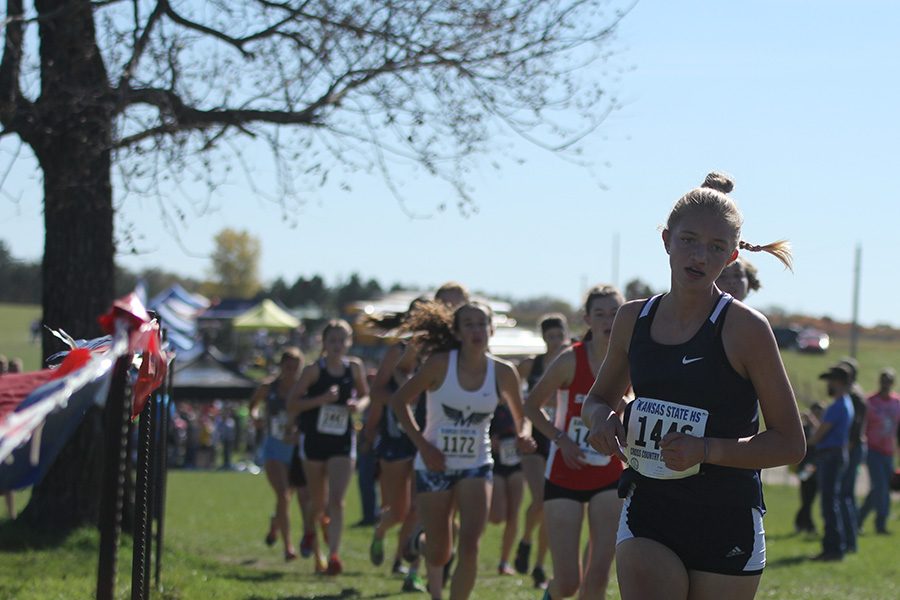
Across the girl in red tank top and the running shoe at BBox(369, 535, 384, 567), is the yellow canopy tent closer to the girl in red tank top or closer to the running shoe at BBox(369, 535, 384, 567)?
the running shoe at BBox(369, 535, 384, 567)

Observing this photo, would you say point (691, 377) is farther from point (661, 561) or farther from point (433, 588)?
point (433, 588)

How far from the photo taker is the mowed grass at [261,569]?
8.48m

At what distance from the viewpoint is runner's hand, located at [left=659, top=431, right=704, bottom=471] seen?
13.0 ft

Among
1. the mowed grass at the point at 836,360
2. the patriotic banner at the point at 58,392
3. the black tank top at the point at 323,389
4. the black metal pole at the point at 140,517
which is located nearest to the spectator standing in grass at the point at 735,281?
the black metal pole at the point at 140,517

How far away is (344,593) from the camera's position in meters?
9.47

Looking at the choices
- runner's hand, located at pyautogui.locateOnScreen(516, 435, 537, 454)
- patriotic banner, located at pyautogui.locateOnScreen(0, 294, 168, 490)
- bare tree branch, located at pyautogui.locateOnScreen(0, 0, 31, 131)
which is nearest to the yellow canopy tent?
bare tree branch, located at pyautogui.locateOnScreen(0, 0, 31, 131)

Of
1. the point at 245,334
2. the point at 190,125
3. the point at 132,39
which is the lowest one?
the point at 245,334

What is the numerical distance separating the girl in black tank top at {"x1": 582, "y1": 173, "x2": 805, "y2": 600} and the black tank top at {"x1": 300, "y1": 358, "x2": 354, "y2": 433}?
7073 mm

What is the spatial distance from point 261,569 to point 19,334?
7351 centimetres

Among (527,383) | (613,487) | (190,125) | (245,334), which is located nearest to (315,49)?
(190,125)

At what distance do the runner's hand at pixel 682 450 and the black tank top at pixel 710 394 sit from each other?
0.49 ft

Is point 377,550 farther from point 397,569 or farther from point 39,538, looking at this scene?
point 39,538

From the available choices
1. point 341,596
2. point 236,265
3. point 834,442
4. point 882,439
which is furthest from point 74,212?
point 236,265

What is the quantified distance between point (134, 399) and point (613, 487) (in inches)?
126
